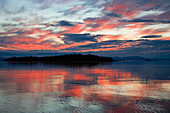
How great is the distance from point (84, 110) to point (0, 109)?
485cm

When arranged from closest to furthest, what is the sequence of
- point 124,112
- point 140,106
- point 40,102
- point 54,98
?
point 124,112
point 140,106
point 40,102
point 54,98

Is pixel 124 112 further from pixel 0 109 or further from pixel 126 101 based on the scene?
pixel 0 109

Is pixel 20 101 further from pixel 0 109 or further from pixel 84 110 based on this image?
pixel 84 110

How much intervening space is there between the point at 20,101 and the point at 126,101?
23.7 ft

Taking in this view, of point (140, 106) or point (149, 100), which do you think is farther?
point (149, 100)

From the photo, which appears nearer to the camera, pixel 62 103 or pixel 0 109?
pixel 0 109

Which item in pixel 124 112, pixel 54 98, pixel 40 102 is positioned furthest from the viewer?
pixel 54 98

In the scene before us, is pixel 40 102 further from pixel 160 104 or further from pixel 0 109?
pixel 160 104

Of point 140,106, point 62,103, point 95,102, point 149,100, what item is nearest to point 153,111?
point 140,106

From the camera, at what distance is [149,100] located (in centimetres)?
1237

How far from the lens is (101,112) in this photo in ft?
31.9

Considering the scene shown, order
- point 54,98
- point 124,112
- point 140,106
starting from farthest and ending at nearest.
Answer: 1. point 54,98
2. point 140,106
3. point 124,112

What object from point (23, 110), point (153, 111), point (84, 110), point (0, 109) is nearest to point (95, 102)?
point (84, 110)

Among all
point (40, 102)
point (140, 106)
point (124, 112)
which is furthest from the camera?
point (40, 102)
